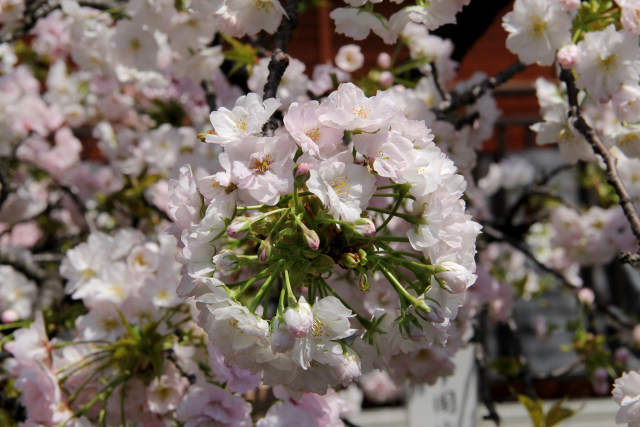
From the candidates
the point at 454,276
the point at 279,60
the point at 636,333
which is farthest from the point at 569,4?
the point at 636,333

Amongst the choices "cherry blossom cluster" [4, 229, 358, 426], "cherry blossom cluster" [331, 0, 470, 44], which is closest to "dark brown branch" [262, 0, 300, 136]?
"cherry blossom cluster" [331, 0, 470, 44]

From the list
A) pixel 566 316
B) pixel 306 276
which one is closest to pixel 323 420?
pixel 306 276

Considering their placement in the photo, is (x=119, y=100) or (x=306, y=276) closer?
(x=306, y=276)

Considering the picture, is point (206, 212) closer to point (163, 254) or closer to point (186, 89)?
point (163, 254)

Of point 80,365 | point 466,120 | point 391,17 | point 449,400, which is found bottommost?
point 449,400

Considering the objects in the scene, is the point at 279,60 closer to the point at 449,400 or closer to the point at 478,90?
the point at 478,90

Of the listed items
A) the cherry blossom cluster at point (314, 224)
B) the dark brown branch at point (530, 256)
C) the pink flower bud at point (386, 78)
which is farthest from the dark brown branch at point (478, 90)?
the cherry blossom cluster at point (314, 224)
